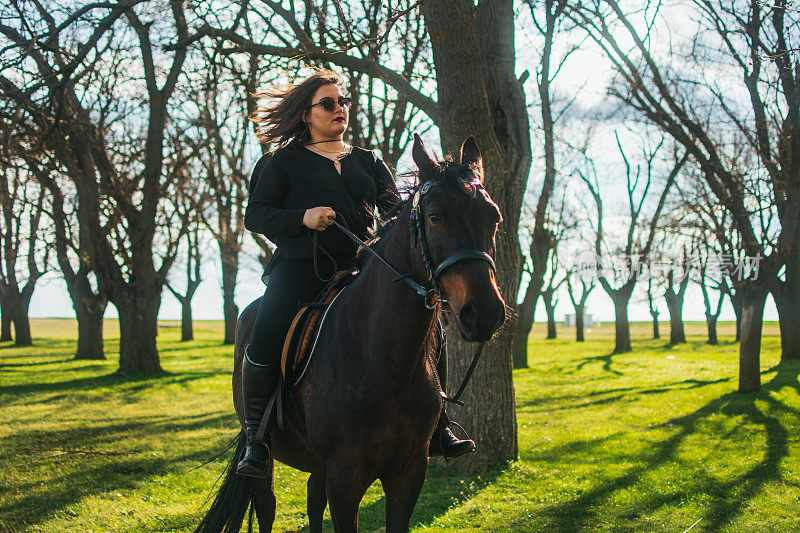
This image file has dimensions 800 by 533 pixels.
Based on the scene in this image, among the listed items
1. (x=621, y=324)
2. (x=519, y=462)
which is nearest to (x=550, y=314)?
(x=621, y=324)

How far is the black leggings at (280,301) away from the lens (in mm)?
3809

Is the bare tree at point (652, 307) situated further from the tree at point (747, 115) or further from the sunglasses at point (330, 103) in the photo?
the sunglasses at point (330, 103)

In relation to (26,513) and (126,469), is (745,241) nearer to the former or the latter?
(126,469)

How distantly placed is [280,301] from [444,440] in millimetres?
1396

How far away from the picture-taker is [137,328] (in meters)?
19.3

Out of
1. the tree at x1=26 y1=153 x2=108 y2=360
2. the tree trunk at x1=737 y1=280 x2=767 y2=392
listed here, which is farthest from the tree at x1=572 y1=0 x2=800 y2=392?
the tree at x1=26 y1=153 x2=108 y2=360

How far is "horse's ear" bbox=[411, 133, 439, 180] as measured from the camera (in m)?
2.97

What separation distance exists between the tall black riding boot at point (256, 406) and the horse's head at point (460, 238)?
1.48m

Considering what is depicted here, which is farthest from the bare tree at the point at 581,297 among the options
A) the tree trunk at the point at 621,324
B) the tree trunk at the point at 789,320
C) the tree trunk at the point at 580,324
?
the tree trunk at the point at 789,320

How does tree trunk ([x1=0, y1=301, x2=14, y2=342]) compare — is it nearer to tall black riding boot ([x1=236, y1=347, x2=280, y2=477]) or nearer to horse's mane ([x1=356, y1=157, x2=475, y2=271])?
tall black riding boot ([x1=236, y1=347, x2=280, y2=477])

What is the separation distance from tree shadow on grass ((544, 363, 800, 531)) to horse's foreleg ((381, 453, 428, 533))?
373cm

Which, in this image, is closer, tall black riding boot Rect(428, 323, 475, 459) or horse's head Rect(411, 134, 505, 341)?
horse's head Rect(411, 134, 505, 341)

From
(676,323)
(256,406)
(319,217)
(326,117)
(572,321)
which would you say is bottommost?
(572,321)

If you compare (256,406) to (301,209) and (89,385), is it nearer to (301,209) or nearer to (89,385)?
(301,209)
